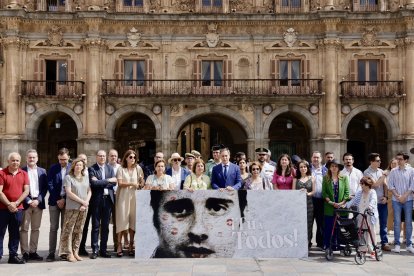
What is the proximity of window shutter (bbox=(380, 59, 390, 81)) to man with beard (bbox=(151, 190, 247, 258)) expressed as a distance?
64.4 feet

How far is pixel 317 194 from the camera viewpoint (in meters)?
11.7

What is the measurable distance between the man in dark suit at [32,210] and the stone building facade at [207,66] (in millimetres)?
16758

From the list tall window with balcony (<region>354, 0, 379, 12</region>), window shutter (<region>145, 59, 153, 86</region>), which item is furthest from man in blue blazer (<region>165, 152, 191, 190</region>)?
tall window with balcony (<region>354, 0, 379, 12</region>)

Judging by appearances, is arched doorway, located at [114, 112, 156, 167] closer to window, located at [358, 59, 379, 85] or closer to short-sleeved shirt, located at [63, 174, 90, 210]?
window, located at [358, 59, 379, 85]

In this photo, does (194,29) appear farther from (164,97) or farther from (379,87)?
(379,87)

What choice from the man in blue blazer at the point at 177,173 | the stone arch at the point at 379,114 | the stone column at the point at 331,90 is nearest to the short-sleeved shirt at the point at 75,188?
the man in blue blazer at the point at 177,173

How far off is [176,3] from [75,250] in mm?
19860

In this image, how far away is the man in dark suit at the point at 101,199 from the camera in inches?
433

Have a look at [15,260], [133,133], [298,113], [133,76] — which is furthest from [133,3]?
[15,260]

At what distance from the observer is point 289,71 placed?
93.8 ft

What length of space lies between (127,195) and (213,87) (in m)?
17.6

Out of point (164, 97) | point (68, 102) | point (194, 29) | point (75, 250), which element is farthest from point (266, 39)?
point (75, 250)

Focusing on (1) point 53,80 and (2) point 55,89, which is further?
(1) point 53,80

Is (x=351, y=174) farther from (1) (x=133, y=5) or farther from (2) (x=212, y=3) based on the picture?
(1) (x=133, y=5)
